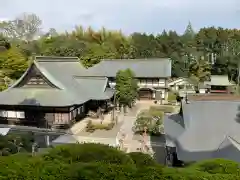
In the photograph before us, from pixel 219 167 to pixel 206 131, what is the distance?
6.07m

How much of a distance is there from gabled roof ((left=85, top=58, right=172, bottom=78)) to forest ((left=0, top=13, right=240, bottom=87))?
6019 millimetres

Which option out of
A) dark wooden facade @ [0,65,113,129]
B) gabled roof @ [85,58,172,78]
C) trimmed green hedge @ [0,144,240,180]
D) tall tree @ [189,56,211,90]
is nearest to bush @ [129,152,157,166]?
trimmed green hedge @ [0,144,240,180]

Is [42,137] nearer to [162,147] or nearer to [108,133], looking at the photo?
[108,133]

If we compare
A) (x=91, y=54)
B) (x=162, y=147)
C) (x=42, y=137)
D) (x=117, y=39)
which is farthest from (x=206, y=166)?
(x=117, y=39)

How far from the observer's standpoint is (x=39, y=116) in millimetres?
23203

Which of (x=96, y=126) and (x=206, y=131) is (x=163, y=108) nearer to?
(x=96, y=126)

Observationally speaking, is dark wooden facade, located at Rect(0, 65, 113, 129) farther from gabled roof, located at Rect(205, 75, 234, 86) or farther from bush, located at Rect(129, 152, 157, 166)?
gabled roof, located at Rect(205, 75, 234, 86)

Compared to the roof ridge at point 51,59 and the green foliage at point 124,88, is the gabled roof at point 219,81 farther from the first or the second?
the roof ridge at point 51,59

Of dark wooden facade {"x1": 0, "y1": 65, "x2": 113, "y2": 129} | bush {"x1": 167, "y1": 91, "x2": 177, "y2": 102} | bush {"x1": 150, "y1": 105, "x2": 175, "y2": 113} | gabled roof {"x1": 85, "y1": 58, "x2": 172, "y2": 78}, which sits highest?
gabled roof {"x1": 85, "y1": 58, "x2": 172, "y2": 78}

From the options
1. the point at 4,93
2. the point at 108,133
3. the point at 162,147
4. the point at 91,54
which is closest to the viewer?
the point at 162,147

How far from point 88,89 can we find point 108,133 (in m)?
6.47

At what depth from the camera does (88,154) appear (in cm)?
775

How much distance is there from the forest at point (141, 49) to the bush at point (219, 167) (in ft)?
100

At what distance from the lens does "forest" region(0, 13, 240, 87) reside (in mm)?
43125
